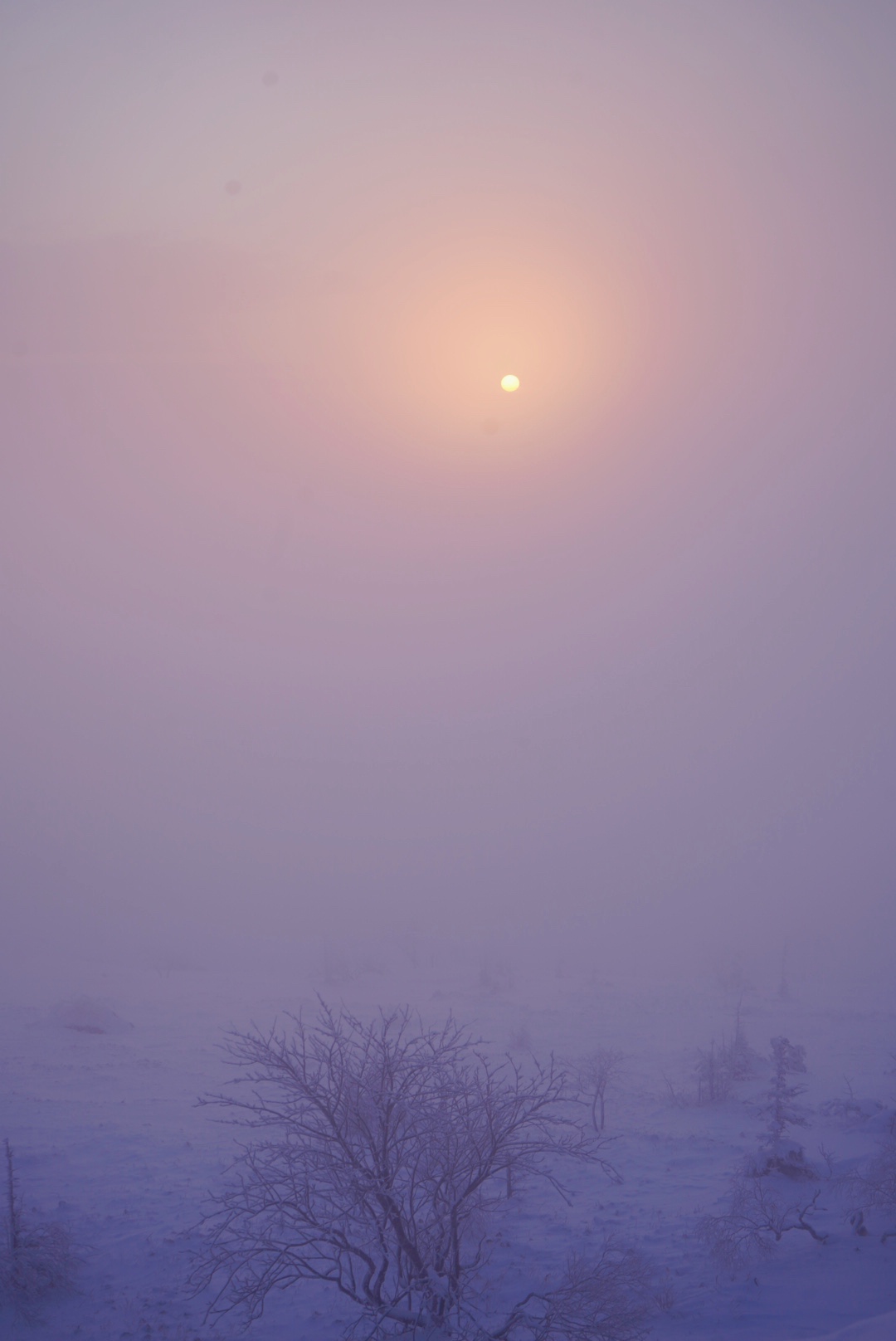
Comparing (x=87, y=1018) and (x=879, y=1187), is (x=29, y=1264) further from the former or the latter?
(x=87, y=1018)

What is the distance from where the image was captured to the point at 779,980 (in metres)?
63.0

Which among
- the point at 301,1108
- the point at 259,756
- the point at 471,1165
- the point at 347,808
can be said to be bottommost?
the point at 471,1165

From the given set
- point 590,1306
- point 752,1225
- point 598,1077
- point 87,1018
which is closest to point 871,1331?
point 590,1306

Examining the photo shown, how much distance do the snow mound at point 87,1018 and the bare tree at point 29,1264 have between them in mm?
26819

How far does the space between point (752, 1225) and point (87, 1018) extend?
118ft

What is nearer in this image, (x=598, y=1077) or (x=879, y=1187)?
(x=879, y=1187)

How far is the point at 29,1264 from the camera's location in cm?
1468

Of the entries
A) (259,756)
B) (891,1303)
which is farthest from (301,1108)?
(259,756)

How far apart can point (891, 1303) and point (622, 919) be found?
285 feet

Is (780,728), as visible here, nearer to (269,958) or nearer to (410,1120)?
(269,958)

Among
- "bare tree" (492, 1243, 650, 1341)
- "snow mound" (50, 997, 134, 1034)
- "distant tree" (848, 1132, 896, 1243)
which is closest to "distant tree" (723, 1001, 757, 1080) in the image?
"distant tree" (848, 1132, 896, 1243)

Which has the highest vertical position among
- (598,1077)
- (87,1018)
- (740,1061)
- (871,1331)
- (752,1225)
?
(871,1331)

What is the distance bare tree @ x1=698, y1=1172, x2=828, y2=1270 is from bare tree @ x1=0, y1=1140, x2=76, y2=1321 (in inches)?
494

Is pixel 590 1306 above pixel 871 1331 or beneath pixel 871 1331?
beneath
